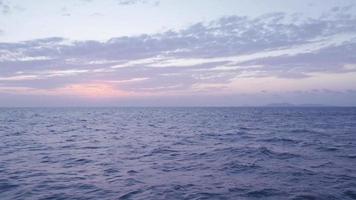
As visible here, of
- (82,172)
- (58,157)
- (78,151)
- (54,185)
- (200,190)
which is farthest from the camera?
(78,151)

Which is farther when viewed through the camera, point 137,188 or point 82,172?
point 82,172

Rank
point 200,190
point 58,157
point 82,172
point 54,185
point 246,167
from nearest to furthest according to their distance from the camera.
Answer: point 200,190 < point 54,185 < point 82,172 < point 246,167 < point 58,157

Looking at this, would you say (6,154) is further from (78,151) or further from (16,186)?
(16,186)

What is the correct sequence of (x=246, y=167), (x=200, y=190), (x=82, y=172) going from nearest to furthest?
1. (x=200, y=190)
2. (x=82, y=172)
3. (x=246, y=167)

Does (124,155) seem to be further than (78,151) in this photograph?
No

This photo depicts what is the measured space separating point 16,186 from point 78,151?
11.4 meters

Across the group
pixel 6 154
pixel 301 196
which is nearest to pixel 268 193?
pixel 301 196

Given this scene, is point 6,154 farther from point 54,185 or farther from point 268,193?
point 268,193

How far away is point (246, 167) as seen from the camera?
18969 millimetres

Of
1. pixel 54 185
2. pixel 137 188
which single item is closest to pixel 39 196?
pixel 54 185

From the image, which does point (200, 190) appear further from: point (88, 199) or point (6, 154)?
point (6, 154)

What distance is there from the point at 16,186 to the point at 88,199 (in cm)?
428

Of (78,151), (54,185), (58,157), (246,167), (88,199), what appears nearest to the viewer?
(88,199)

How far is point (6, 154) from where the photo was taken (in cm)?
2394
